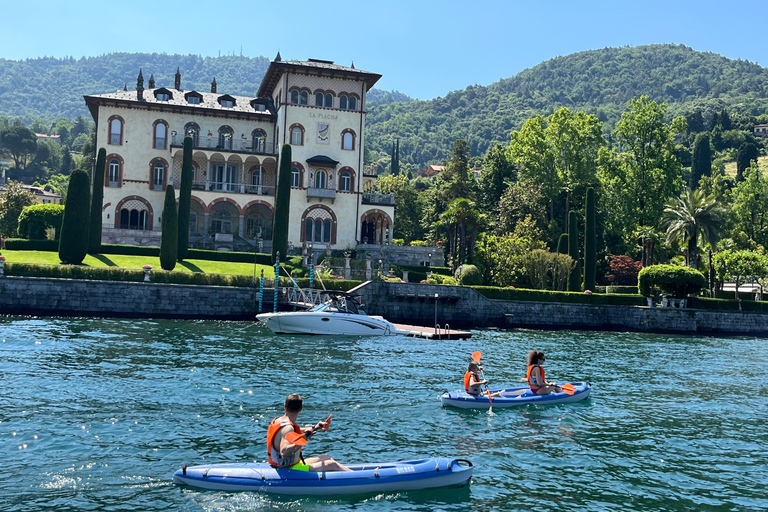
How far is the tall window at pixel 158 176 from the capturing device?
72.9 m

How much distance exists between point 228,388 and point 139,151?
55231 millimetres

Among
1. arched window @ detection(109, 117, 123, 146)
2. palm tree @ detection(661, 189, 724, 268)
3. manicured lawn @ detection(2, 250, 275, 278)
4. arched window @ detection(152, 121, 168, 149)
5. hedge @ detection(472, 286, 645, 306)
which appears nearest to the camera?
manicured lawn @ detection(2, 250, 275, 278)

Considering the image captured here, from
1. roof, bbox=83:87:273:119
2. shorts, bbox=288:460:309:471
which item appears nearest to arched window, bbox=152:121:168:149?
roof, bbox=83:87:273:119

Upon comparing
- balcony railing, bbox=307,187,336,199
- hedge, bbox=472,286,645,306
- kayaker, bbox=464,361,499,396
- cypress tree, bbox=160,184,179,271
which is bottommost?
kayaker, bbox=464,361,499,396

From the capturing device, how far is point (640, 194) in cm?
7631

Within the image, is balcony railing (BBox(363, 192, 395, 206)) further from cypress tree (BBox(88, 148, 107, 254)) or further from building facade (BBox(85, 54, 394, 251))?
cypress tree (BBox(88, 148, 107, 254))

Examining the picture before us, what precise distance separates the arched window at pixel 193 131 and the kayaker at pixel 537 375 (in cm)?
5825

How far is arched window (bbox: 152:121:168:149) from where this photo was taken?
73.4 m

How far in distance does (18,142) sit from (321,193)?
12676 cm

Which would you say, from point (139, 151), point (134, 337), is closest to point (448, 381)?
point (134, 337)

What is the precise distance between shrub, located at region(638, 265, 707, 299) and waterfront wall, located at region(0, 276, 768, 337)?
199 cm

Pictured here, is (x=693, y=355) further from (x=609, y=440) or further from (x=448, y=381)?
(x=609, y=440)

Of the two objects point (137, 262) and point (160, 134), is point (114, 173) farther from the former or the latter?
point (137, 262)

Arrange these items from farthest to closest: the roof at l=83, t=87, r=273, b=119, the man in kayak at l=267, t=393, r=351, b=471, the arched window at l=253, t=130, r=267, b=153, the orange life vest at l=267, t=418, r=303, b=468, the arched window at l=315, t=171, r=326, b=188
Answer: the arched window at l=253, t=130, r=267, b=153
the arched window at l=315, t=171, r=326, b=188
the roof at l=83, t=87, r=273, b=119
the orange life vest at l=267, t=418, r=303, b=468
the man in kayak at l=267, t=393, r=351, b=471
